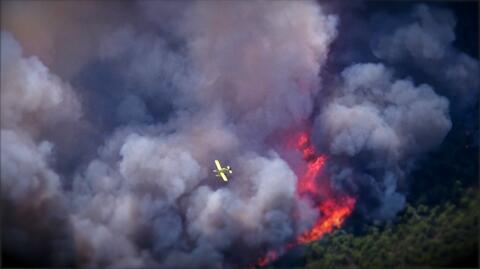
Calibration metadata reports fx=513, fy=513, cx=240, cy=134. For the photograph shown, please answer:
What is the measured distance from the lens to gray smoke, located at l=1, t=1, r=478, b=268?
10117 millimetres

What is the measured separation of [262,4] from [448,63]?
4.06 meters

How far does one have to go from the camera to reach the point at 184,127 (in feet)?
34.9

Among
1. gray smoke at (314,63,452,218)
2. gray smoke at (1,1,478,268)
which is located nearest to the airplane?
gray smoke at (1,1,478,268)

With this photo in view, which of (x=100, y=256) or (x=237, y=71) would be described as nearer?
(x=100, y=256)

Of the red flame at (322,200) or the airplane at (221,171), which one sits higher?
the airplane at (221,171)

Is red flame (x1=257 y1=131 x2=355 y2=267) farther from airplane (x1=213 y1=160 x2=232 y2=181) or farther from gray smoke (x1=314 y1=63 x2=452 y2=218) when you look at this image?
airplane (x1=213 y1=160 x2=232 y2=181)

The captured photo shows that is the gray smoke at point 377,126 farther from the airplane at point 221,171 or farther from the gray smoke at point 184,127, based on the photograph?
the airplane at point 221,171

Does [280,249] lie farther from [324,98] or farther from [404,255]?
[324,98]

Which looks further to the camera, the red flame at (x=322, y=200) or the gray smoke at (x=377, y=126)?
the gray smoke at (x=377, y=126)

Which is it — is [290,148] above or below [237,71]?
below

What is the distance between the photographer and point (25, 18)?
10195 mm

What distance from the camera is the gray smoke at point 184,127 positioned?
398 inches

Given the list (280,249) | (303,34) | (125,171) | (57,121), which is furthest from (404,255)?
(57,121)

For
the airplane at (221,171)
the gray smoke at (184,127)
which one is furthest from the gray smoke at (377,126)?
the airplane at (221,171)
